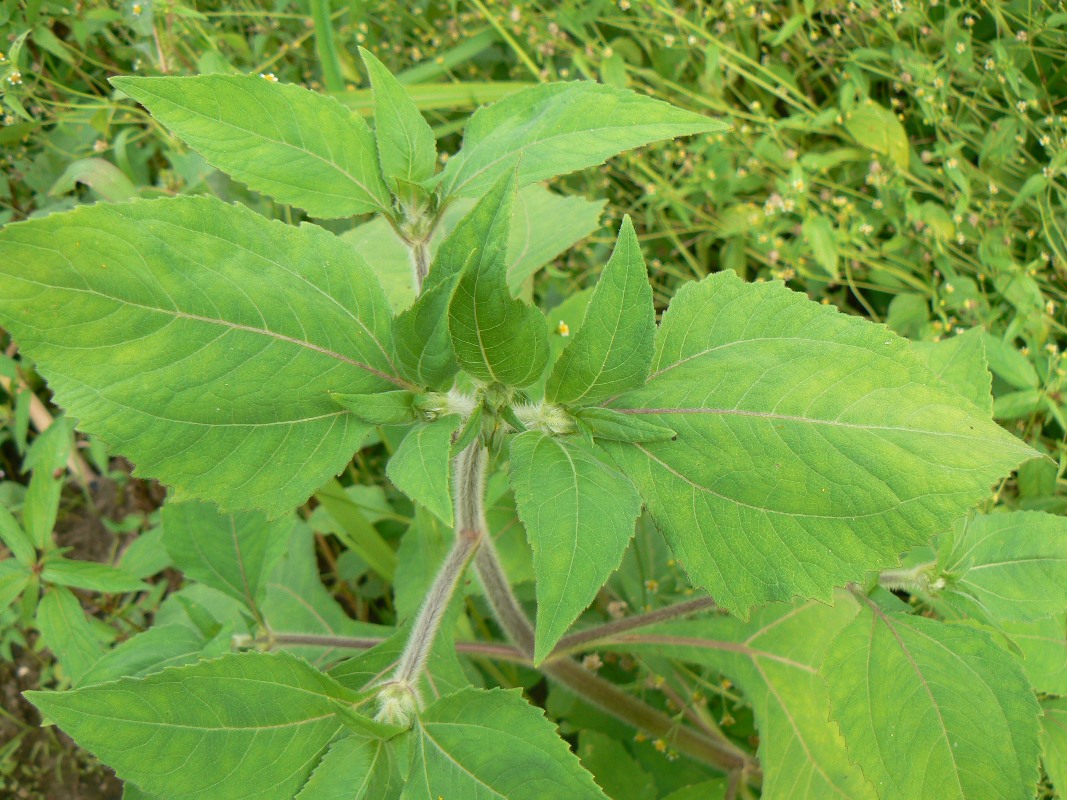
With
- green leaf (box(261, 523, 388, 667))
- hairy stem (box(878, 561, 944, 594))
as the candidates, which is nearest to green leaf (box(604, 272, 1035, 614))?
hairy stem (box(878, 561, 944, 594))

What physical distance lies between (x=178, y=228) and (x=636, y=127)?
74 centimetres

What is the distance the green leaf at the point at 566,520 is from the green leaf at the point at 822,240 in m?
1.72

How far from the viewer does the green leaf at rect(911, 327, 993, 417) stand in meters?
1.71

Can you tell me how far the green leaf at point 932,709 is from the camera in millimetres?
1358

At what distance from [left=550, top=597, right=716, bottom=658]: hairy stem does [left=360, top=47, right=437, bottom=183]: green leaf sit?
1.03m

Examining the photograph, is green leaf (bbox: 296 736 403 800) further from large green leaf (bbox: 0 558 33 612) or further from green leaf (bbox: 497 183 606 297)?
large green leaf (bbox: 0 558 33 612)

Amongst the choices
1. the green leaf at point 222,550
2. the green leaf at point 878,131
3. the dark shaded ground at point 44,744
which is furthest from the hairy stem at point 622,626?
the dark shaded ground at point 44,744

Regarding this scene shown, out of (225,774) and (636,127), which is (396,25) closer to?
(636,127)

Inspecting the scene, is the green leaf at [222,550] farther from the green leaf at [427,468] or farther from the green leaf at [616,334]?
the green leaf at [616,334]

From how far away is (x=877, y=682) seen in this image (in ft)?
4.79

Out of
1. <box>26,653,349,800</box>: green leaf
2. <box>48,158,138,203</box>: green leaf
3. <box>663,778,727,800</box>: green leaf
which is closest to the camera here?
<box>26,653,349,800</box>: green leaf

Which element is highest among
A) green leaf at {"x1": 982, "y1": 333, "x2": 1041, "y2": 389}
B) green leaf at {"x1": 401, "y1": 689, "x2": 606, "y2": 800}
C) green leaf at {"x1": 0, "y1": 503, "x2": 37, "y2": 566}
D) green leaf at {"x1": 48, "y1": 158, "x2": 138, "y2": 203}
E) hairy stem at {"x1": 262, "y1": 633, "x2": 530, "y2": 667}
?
green leaf at {"x1": 48, "y1": 158, "x2": 138, "y2": 203}

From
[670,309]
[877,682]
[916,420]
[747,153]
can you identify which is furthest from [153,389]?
[747,153]

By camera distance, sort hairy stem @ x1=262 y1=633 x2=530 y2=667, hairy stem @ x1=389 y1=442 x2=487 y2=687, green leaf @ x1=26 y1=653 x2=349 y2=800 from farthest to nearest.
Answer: hairy stem @ x1=262 y1=633 x2=530 y2=667 → hairy stem @ x1=389 y1=442 x2=487 y2=687 → green leaf @ x1=26 y1=653 x2=349 y2=800
